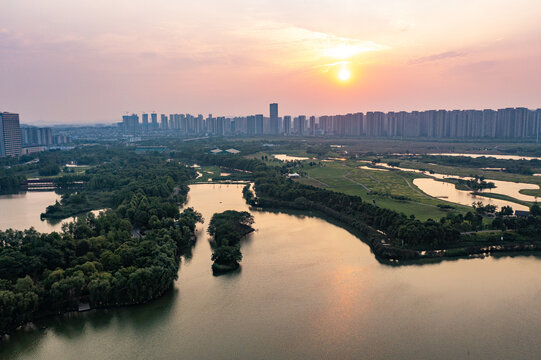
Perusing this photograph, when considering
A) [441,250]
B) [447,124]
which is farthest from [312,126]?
[441,250]

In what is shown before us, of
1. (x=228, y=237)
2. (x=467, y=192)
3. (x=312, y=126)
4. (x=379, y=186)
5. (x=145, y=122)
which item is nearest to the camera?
(x=228, y=237)

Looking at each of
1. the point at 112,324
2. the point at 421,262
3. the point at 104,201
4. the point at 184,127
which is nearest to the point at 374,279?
the point at 421,262

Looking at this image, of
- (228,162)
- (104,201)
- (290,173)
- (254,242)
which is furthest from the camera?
(228,162)

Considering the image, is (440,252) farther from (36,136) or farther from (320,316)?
(36,136)

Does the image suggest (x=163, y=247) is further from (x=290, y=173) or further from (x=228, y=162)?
(x=228, y=162)

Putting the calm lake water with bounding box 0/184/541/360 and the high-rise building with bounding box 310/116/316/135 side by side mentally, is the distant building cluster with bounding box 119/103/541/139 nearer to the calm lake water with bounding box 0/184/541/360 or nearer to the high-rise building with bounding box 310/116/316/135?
the high-rise building with bounding box 310/116/316/135

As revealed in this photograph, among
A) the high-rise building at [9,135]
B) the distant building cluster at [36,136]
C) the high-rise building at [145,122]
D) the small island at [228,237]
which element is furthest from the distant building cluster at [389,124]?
the small island at [228,237]

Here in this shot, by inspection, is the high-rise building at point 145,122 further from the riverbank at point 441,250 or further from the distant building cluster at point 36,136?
the riverbank at point 441,250
